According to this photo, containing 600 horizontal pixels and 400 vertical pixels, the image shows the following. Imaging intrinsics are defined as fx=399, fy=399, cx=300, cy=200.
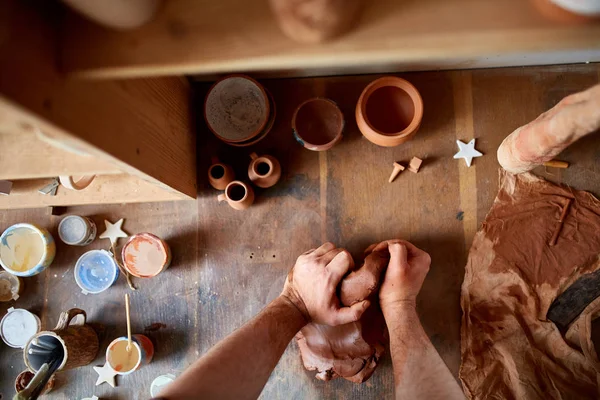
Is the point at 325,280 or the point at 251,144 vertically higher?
the point at 251,144

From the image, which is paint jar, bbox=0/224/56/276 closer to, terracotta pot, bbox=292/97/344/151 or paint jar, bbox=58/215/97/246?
paint jar, bbox=58/215/97/246

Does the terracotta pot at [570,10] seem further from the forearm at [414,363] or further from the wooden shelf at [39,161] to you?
the wooden shelf at [39,161]

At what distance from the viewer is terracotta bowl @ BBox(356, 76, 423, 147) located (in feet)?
4.96

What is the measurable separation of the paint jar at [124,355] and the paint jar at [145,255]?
0.27 metres

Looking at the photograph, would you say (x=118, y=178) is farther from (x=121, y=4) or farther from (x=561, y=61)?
(x=561, y=61)

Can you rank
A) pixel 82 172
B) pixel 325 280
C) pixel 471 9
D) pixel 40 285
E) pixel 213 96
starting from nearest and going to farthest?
pixel 471 9
pixel 82 172
pixel 325 280
pixel 213 96
pixel 40 285

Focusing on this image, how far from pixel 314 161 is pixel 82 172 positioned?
0.89m

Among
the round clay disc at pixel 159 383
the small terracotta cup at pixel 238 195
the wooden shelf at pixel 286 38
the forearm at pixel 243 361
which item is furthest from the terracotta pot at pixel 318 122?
the round clay disc at pixel 159 383

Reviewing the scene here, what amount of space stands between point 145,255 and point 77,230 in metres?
0.34

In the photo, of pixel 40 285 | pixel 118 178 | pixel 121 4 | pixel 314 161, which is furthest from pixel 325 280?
pixel 40 285

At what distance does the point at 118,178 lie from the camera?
1.65 m

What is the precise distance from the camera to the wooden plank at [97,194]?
1625 mm

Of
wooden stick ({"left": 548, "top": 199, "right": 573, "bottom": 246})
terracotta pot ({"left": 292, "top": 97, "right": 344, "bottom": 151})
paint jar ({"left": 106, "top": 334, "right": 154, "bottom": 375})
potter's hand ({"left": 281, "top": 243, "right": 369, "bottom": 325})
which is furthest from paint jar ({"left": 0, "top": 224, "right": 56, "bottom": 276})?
wooden stick ({"left": 548, "top": 199, "right": 573, "bottom": 246})

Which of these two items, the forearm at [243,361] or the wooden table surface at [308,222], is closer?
the forearm at [243,361]
